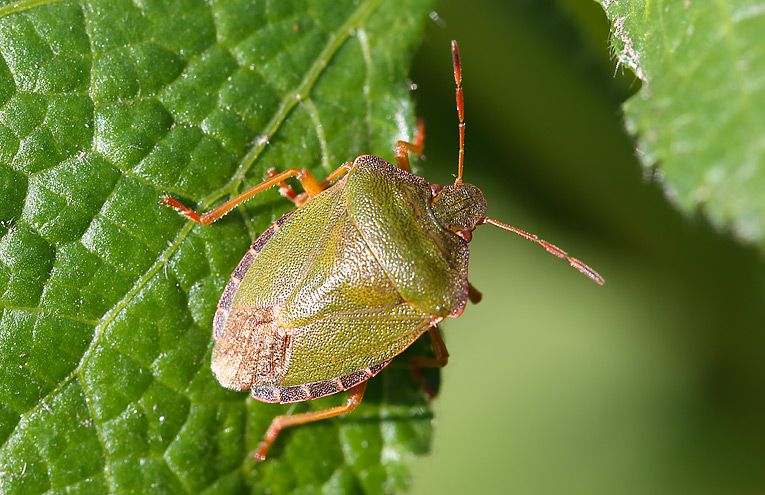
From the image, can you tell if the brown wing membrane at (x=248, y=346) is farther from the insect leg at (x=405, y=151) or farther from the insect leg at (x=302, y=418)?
the insect leg at (x=405, y=151)

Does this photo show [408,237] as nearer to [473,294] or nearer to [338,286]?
[338,286]

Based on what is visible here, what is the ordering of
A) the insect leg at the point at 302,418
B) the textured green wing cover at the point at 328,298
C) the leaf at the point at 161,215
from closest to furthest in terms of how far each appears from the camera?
1. the leaf at the point at 161,215
2. the textured green wing cover at the point at 328,298
3. the insect leg at the point at 302,418

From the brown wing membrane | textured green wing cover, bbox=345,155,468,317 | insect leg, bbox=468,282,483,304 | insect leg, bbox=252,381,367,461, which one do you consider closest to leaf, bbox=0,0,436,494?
insect leg, bbox=252,381,367,461

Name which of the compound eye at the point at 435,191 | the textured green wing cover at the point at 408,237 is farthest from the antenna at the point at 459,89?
the textured green wing cover at the point at 408,237

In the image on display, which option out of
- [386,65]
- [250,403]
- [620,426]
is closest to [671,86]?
[386,65]

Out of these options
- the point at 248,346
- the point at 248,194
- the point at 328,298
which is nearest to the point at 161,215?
the point at 248,194

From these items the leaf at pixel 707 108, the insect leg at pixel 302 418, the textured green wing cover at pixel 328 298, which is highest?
the leaf at pixel 707 108
